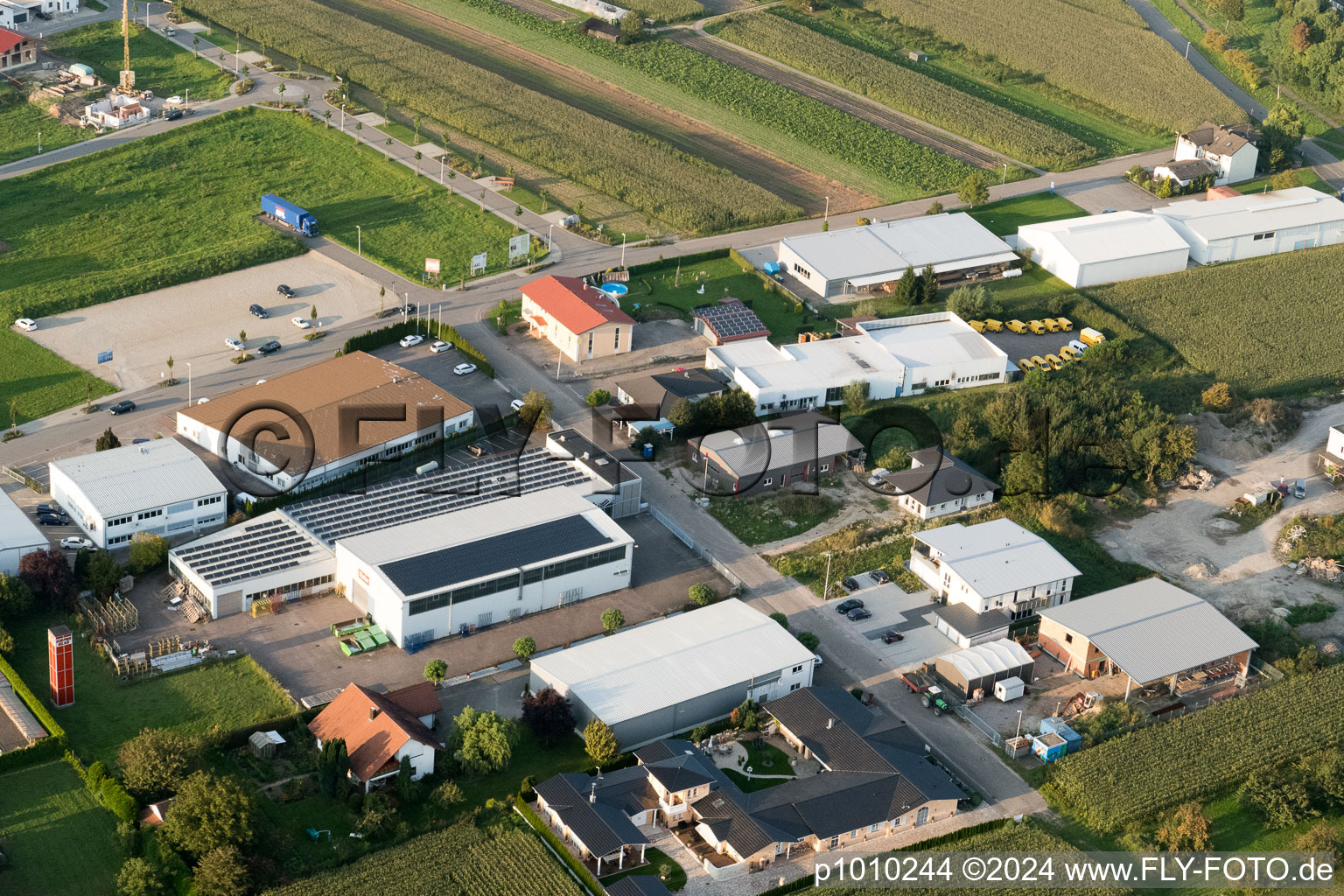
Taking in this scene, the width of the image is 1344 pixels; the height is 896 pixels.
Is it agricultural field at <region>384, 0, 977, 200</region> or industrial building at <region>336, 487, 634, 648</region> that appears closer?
industrial building at <region>336, 487, 634, 648</region>

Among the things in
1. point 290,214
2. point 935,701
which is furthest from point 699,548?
point 290,214

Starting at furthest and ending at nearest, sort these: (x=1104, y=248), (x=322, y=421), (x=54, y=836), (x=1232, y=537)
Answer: (x=1104, y=248), (x=322, y=421), (x=1232, y=537), (x=54, y=836)

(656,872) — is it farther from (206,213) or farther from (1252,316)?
(206,213)

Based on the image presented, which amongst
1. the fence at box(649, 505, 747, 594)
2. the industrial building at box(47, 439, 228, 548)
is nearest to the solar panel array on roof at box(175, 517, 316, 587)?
the industrial building at box(47, 439, 228, 548)

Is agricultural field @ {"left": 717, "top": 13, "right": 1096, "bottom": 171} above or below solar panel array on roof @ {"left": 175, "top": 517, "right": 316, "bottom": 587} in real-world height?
above

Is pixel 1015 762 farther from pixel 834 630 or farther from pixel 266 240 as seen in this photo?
pixel 266 240

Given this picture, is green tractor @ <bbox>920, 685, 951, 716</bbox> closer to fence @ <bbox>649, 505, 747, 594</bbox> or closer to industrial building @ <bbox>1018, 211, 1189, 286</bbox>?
fence @ <bbox>649, 505, 747, 594</bbox>

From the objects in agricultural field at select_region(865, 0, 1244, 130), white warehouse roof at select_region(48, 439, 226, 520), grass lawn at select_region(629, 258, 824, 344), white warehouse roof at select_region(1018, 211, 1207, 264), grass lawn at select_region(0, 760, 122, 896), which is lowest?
grass lawn at select_region(0, 760, 122, 896)
